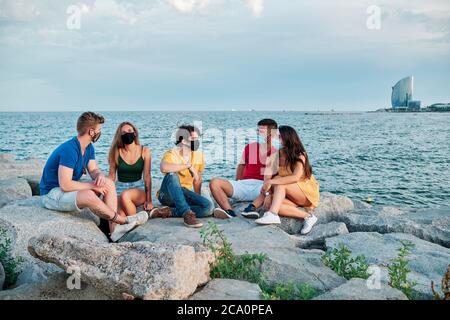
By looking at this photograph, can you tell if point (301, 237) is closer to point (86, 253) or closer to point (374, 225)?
point (374, 225)

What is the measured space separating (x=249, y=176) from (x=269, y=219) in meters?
1.21

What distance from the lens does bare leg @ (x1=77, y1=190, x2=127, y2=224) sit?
20.6 ft

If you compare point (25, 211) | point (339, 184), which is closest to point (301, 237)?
point (25, 211)

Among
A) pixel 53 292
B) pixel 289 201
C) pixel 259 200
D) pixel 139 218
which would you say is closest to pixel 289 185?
pixel 289 201

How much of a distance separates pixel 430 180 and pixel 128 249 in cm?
1836

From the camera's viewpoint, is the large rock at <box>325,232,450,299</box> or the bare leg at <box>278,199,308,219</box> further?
the bare leg at <box>278,199,308,219</box>

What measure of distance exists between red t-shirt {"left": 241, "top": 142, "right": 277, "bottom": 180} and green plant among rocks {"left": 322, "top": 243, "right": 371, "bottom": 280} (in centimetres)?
250

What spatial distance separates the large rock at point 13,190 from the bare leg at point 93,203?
10.2 feet

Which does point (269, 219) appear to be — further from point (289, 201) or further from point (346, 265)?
point (346, 265)

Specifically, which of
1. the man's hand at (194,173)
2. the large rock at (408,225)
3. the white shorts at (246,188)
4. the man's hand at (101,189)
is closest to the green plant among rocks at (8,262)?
the man's hand at (101,189)

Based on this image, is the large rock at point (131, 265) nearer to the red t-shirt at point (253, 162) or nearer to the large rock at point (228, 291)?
the large rock at point (228, 291)

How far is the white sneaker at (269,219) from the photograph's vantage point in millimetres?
6867

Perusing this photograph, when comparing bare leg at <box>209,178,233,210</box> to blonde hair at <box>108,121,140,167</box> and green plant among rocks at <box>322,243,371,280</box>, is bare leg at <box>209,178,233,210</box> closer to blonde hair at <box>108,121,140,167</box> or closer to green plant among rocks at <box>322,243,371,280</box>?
blonde hair at <box>108,121,140,167</box>

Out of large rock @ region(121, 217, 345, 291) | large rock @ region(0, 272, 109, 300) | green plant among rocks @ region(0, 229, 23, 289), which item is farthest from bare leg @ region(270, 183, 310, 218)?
green plant among rocks @ region(0, 229, 23, 289)
